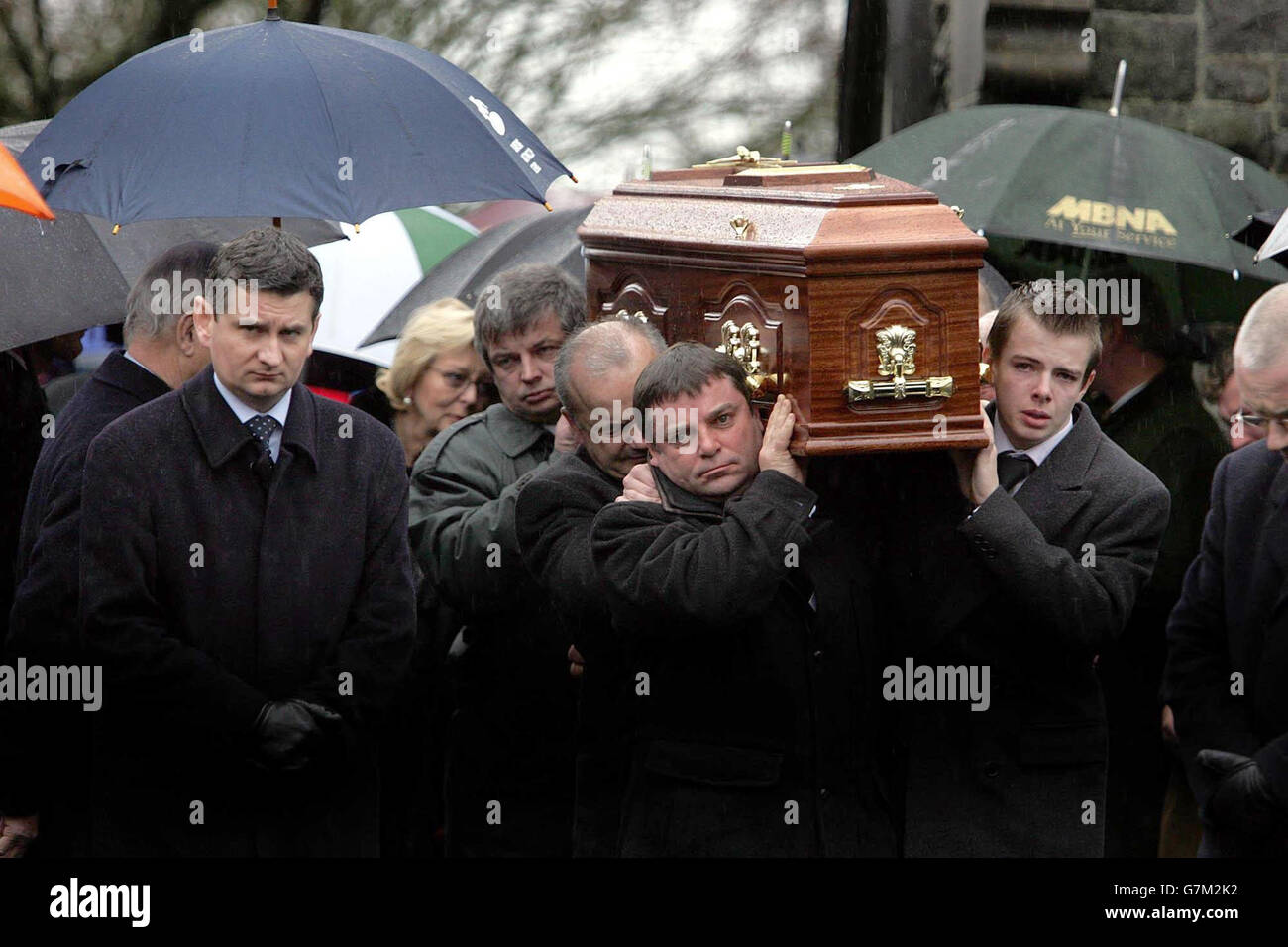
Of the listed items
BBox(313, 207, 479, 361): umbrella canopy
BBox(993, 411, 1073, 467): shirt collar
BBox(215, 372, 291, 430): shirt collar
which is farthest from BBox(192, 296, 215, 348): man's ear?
BBox(313, 207, 479, 361): umbrella canopy

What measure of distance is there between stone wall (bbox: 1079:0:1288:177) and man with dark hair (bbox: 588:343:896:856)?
5.66 m

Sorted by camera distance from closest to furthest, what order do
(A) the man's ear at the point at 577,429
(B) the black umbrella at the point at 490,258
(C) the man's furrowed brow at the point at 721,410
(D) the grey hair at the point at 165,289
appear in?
1. (C) the man's furrowed brow at the point at 721,410
2. (A) the man's ear at the point at 577,429
3. (D) the grey hair at the point at 165,289
4. (B) the black umbrella at the point at 490,258

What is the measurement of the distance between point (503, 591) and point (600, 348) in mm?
807

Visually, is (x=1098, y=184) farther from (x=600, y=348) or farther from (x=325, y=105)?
(x=325, y=105)

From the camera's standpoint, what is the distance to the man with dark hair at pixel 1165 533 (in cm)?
544

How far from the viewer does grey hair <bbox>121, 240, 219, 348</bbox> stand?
4.68 m

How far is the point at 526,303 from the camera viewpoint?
508 centimetres

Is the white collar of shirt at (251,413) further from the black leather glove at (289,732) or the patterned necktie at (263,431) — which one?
the black leather glove at (289,732)

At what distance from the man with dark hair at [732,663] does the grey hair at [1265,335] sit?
1.00 m

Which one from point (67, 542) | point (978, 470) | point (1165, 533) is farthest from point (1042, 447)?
point (67, 542)

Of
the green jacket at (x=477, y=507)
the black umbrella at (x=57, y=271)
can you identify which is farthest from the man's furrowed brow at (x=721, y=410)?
the black umbrella at (x=57, y=271)

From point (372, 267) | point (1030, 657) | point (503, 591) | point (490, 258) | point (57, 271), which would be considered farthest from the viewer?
point (372, 267)

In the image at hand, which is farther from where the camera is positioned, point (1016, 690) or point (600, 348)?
point (600, 348)

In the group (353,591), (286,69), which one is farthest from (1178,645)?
(286,69)
